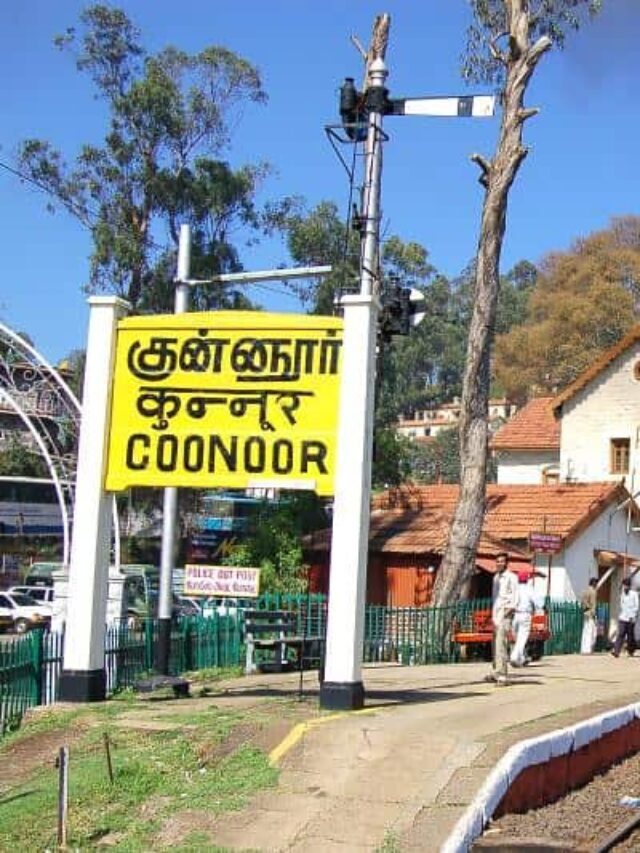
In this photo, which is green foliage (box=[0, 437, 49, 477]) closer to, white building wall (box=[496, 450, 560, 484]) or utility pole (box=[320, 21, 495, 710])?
white building wall (box=[496, 450, 560, 484])

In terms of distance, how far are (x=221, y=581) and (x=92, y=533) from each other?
805 cm

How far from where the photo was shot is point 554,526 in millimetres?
32062

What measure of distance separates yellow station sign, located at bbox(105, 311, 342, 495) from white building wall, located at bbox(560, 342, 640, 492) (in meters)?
29.3

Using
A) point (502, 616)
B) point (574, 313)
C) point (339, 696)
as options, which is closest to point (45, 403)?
point (502, 616)

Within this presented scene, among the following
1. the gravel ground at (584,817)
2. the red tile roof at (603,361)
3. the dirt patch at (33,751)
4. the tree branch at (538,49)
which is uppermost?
the tree branch at (538,49)

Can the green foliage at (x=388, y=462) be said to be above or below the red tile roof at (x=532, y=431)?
below

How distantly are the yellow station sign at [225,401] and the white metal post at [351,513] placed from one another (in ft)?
0.72

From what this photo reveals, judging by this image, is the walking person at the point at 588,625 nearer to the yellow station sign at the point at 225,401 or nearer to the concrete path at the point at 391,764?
the concrete path at the point at 391,764

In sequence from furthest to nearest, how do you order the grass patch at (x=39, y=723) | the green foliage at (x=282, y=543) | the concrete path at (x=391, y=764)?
the green foliage at (x=282, y=543) < the grass patch at (x=39, y=723) < the concrete path at (x=391, y=764)

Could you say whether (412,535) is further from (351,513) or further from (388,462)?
(351,513)

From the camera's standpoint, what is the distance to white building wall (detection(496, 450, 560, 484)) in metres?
46.6

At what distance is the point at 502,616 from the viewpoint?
16.4 meters

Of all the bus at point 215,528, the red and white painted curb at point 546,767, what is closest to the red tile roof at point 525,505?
the bus at point 215,528

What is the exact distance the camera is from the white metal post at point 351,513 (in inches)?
490
